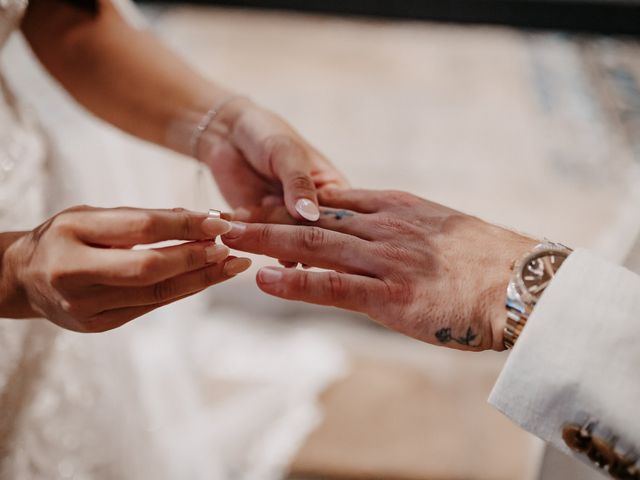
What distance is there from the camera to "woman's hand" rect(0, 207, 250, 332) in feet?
1.65

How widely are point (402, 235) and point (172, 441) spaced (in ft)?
2.37

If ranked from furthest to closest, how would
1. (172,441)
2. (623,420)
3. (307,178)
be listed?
(172,441) → (307,178) → (623,420)

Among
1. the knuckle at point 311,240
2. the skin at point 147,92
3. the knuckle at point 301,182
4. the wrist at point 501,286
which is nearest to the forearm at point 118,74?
the skin at point 147,92

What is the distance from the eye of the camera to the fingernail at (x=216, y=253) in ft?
1.79

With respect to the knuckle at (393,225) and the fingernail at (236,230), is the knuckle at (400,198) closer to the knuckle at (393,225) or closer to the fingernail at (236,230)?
the knuckle at (393,225)

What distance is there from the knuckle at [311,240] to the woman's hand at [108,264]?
10 centimetres

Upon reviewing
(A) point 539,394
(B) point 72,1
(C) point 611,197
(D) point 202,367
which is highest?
(B) point 72,1

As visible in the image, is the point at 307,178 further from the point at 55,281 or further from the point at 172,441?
the point at 172,441

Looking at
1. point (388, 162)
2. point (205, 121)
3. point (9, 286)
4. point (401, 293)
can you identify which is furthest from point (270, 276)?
point (388, 162)

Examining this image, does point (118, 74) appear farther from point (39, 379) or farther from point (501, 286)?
point (501, 286)

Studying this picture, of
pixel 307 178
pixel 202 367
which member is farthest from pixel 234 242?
pixel 202 367

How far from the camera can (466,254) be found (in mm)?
622

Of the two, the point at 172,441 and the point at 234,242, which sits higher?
the point at 234,242

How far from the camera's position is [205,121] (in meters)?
0.88
